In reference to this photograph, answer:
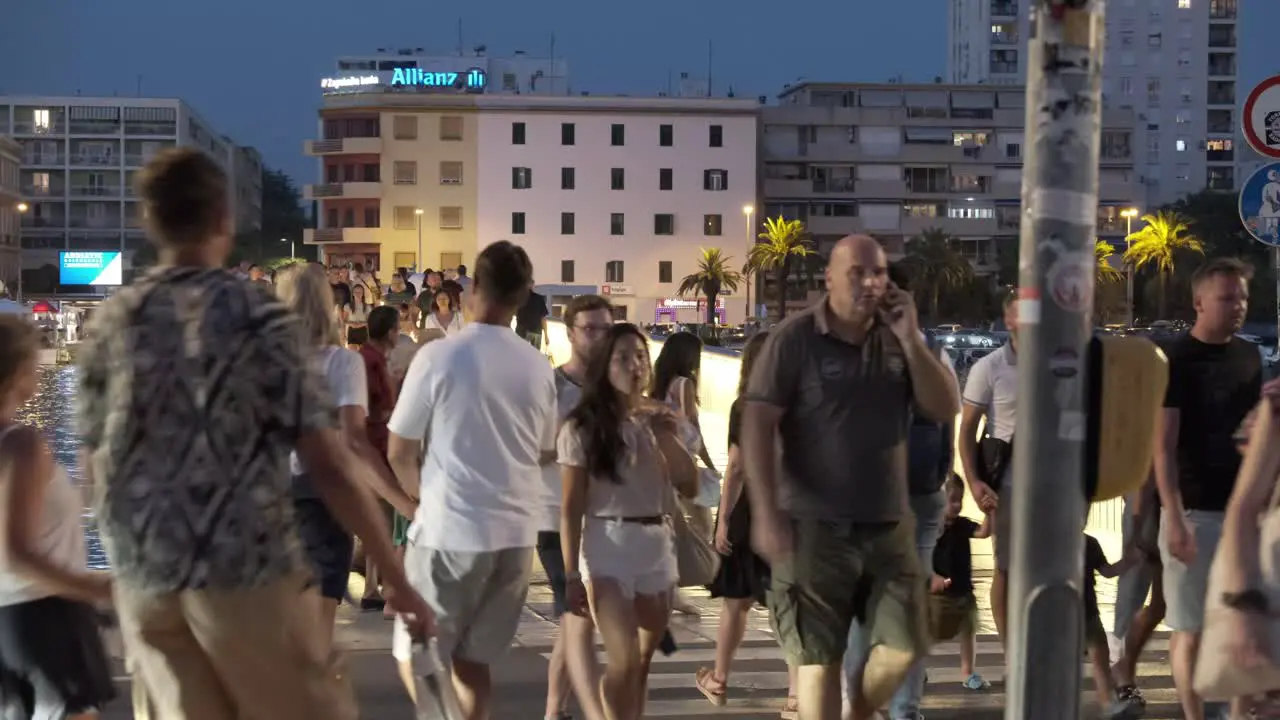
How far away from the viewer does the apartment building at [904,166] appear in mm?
107062

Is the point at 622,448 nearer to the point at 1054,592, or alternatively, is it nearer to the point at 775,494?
the point at 775,494

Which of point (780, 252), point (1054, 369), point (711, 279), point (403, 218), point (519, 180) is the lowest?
point (1054, 369)

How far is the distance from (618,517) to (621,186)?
9302cm

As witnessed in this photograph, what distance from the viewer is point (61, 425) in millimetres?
25891

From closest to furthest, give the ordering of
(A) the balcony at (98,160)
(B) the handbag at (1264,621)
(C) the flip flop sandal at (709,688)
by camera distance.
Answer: (B) the handbag at (1264,621) → (C) the flip flop sandal at (709,688) → (A) the balcony at (98,160)

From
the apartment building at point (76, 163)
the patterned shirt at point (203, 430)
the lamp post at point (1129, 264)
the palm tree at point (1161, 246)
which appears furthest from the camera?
the apartment building at point (76, 163)

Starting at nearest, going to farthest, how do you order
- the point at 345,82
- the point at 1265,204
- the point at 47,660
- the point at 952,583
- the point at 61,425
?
the point at 47,660 → the point at 952,583 → the point at 1265,204 → the point at 61,425 → the point at 345,82

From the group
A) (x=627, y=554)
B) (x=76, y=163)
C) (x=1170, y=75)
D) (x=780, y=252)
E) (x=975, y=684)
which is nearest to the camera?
(x=627, y=554)

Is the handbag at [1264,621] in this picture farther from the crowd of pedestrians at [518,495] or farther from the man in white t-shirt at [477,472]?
the man in white t-shirt at [477,472]

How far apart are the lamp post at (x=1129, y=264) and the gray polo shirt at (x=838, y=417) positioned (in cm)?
9417

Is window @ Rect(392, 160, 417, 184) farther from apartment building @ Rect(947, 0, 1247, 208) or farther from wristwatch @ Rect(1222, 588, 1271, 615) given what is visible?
wristwatch @ Rect(1222, 588, 1271, 615)

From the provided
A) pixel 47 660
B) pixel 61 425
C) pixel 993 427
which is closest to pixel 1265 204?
pixel 993 427

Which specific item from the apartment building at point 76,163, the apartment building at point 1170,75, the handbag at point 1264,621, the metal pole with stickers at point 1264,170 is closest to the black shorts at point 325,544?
the handbag at point 1264,621

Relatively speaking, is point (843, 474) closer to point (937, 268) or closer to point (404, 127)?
point (404, 127)
